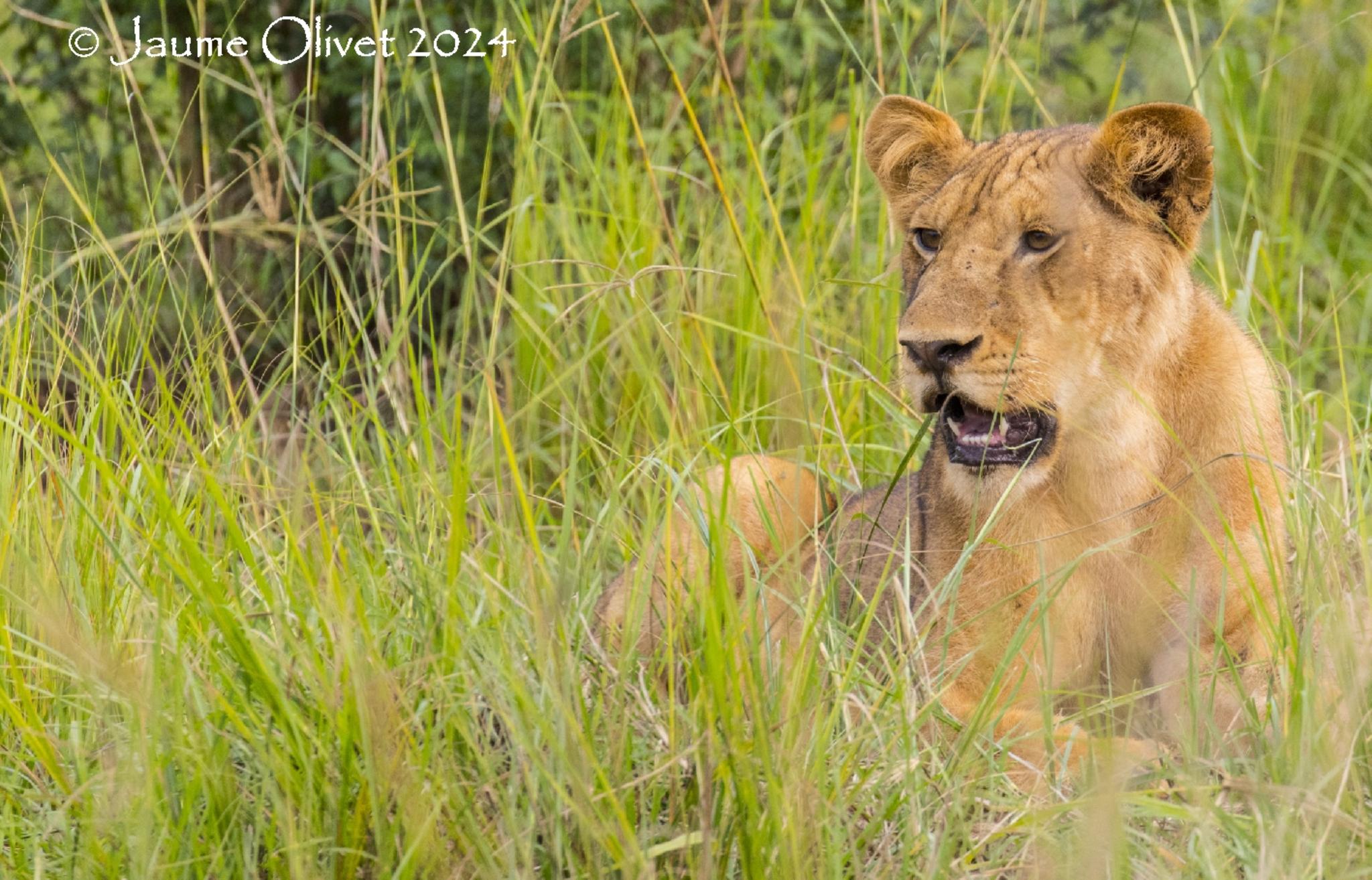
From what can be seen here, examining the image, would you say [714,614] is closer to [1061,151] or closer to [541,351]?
[1061,151]

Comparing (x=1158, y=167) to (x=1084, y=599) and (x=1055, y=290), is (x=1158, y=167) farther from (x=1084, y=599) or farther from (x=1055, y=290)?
(x=1084, y=599)

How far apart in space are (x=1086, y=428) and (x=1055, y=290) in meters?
0.28

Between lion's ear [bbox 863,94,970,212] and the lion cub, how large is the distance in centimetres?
25

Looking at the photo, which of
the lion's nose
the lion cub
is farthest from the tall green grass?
the lion's nose

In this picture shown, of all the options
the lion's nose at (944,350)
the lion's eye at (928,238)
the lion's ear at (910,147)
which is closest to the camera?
the lion's nose at (944,350)

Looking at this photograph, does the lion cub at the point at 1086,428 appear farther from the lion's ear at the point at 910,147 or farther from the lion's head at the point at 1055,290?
the lion's ear at the point at 910,147

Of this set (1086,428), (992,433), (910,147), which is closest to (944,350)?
(992,433)

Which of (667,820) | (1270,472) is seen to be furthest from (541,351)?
(667,820)

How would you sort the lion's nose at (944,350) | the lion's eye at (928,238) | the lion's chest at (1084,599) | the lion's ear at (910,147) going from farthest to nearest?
the lion's ear at (910,147) < the lion's eye at (928,238) < the lion's chest at (1084,599) < the lion's nose at (944,350)

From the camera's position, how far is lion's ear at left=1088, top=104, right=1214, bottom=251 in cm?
291

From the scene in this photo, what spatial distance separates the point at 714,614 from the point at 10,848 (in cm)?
108

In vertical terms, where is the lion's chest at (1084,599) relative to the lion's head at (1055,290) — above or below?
below

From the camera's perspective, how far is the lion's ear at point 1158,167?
9.53 feet

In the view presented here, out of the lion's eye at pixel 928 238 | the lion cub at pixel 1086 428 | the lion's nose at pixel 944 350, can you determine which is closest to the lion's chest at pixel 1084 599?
the lion cub at pixel 1086 428
